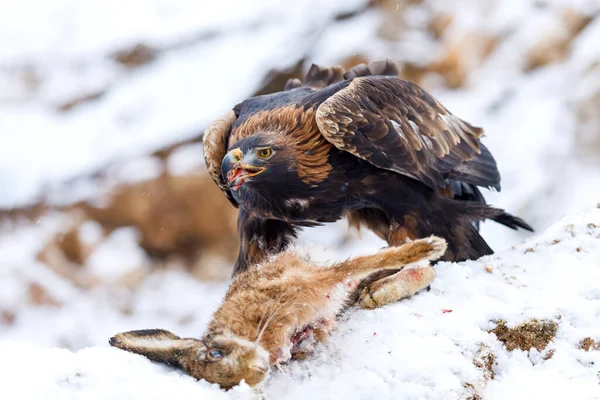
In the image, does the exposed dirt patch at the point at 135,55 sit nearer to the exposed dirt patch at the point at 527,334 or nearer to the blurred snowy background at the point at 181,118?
the blurred snowy background at the point at 181,118

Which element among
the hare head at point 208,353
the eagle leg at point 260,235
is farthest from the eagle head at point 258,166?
the hare head at point 208,353

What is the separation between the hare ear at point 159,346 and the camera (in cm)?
252

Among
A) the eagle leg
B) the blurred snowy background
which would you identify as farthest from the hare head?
the blurred snowy background

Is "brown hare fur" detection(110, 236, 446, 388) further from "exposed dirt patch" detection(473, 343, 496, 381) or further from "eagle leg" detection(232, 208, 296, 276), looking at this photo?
"eagle leg" detection(232, 208, 296, 276)

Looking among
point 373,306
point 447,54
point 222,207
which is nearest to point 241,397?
point 373,306

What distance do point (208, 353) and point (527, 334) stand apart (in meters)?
1.27

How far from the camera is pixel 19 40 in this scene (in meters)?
10.6

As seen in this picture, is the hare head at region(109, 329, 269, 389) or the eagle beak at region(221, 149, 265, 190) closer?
the hare head at region(109, 329, 269, 389)

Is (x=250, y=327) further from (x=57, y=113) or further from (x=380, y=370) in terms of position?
(x=57, y=113)

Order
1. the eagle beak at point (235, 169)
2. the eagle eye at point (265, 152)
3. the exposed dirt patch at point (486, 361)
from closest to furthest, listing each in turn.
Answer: the exposed dirt patch at point (486, 361) → the eagle beak at point (235, 169) → the eagle eye at point (265, 152)

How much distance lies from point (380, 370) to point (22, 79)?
29.7ft

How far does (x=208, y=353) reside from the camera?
246 centimetres

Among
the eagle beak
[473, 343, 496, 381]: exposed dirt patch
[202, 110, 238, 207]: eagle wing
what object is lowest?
[473, 343, 496, 381]: exposed dirt patch

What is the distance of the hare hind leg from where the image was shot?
3.07 meters
